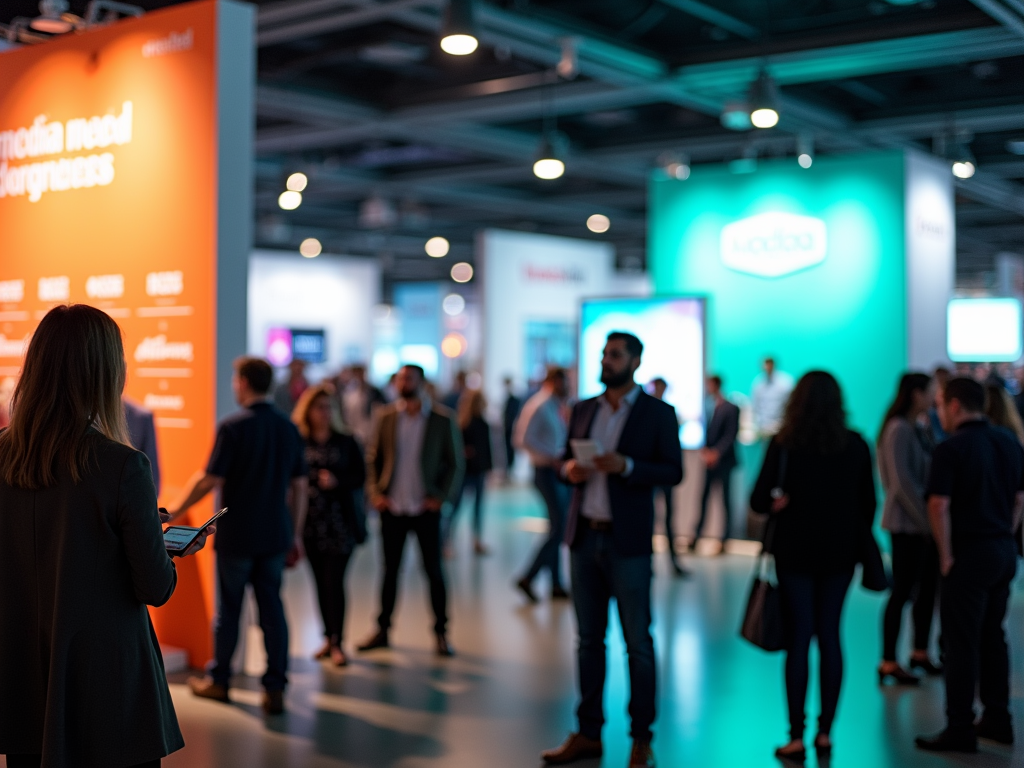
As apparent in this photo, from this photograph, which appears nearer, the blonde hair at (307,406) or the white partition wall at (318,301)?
the blonde hair at (307,406)

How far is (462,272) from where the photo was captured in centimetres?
2917

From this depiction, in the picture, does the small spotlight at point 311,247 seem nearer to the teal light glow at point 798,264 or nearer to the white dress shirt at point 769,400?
the teal light glow at point 798,264

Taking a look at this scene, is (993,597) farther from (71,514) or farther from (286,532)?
(71,514)

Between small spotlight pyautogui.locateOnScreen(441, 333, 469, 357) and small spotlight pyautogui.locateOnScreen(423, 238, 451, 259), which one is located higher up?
small spotlight pyautogui.locateOnScreen(423, 238, 451, 259)

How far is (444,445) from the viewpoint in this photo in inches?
246

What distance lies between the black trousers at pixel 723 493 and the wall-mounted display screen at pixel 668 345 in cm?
46

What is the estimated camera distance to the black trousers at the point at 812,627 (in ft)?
14.5

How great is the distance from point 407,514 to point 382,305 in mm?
26219

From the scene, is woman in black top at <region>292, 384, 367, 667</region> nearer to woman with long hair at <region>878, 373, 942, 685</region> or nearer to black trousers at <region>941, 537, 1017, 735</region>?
woman with long hair at <region>878, 373, 942, 685</region>

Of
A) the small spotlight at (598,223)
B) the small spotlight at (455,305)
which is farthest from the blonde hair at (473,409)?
the small spotlight at (455,305)

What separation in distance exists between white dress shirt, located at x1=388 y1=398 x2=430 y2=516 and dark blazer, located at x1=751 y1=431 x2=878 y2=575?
235cm

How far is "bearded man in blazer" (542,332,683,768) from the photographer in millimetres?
4371

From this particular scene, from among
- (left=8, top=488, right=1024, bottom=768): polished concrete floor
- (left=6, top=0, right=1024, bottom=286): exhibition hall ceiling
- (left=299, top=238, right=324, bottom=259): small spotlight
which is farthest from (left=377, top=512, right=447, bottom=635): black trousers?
(left=299, top=238, right=324, bottom=259): small spotlight

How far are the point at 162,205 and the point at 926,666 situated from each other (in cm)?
Answer: 474
